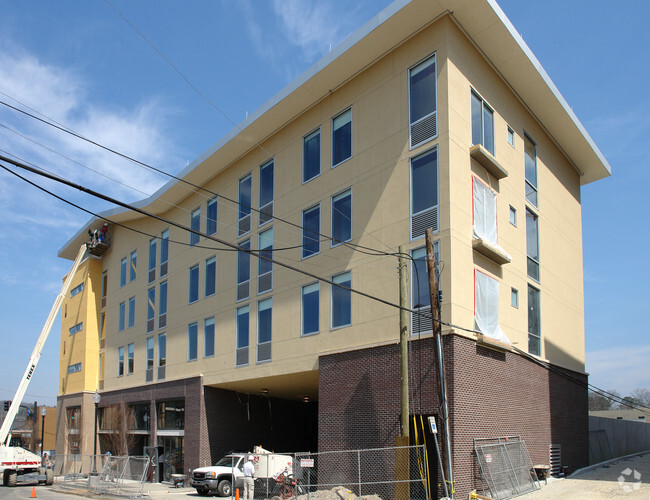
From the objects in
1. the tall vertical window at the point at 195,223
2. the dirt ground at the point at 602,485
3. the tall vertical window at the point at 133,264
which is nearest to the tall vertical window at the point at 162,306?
the tall vertical window at the point at 195,223

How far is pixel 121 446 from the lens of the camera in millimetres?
37375

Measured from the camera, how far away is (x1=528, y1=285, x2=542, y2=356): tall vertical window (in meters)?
24.7

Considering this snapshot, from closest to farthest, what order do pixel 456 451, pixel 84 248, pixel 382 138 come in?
pixel 456 451 < pixel 382 138 < pixel 84 248

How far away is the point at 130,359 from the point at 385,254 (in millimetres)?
25534

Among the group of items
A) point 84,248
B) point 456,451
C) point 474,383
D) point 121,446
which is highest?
point 84,248

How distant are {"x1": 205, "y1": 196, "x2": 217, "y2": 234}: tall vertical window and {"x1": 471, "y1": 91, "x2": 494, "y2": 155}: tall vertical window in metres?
14.9

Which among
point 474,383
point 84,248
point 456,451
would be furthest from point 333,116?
point 84,248

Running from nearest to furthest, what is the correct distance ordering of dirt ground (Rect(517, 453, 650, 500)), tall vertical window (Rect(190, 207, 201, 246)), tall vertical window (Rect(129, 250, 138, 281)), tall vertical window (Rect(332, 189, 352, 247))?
dirt ground (Rect(517, 453, 650, 500)), tall vertical window (Rect(332, 189, 352, 247)), tall vertical window (Rect(190, 207, 201, 246)), tall vertical window (Rect(129, 250, 138, 281))

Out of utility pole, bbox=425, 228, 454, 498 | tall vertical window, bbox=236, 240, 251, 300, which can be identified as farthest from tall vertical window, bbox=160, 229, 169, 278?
utility pole, bbox=425, 228, 454, 498

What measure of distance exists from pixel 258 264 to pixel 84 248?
2197 cm

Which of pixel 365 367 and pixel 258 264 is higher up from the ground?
pixel 258 264

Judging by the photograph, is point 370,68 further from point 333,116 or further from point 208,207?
point 208,207

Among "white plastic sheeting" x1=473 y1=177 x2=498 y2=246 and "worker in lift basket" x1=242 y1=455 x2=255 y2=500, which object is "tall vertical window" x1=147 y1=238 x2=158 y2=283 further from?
"white plastic sheeting" x1=473 y1=177 x2=498 y2=246

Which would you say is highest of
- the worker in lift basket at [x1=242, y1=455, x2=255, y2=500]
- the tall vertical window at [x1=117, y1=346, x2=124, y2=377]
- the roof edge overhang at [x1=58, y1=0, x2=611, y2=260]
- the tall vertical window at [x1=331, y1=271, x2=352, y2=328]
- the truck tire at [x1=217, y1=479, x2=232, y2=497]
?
the roof edge overhang at [x1=58, y1=0, x2=611, y2=260]
